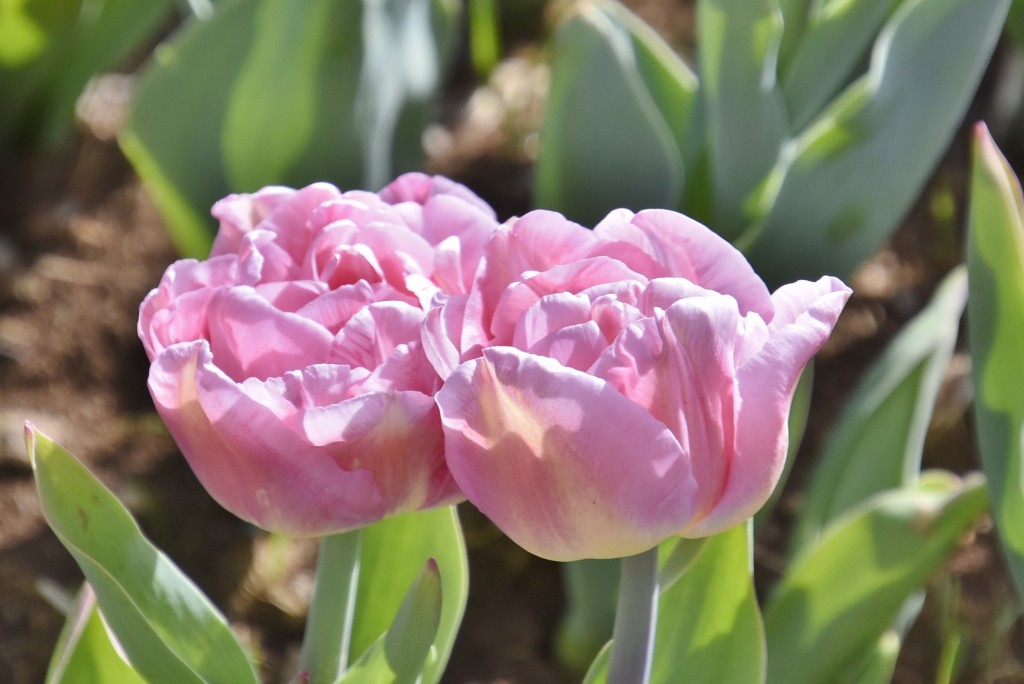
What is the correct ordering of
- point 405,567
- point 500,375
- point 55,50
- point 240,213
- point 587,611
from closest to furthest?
point 500,375 → point 240,213 → point 405,567 → point 587,611 → point 55,50

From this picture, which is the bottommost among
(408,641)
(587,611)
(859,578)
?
(587,611)

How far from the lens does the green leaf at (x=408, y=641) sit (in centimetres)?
47

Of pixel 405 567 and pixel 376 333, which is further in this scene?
pixel 405 567

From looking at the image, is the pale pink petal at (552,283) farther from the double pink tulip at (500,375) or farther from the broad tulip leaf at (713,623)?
the broad tulip leaf at (713,623)

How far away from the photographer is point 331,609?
54 cm

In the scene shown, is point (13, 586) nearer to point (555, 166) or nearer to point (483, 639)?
point (483, 639)

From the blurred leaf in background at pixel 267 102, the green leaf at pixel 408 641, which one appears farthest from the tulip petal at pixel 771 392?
the blurred leaf in background at pixel 267 102

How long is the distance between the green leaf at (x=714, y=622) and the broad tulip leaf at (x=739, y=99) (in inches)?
11.2

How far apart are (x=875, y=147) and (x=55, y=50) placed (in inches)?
28.6

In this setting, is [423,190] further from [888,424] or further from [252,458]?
[888,424]

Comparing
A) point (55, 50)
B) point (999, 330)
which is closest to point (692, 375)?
point (999, 330)

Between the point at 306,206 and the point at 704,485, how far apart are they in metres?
0.20

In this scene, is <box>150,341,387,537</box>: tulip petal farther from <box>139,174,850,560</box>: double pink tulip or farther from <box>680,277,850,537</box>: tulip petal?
<box>680,277,850,537</box>: tulip petal

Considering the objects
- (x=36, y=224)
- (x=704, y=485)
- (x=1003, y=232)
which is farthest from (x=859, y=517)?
(x=36, y=224)
